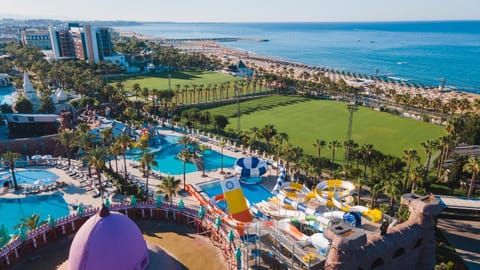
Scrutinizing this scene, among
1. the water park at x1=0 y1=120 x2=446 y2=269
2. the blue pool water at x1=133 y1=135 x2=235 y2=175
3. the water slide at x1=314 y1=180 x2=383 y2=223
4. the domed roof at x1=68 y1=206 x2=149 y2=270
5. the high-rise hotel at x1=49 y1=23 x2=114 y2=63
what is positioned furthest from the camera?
the high-rise hotel at x1=49 y1=23 x2=114 y2=63

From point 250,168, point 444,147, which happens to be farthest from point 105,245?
point 444,147

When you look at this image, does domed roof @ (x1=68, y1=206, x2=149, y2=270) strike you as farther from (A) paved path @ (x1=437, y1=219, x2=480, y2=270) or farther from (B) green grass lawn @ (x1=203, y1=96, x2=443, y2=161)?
(B) green grass lawn @ (x1=203, y1=96, x2=443, y2=161)

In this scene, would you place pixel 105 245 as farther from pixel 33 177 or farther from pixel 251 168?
pixel 33 177

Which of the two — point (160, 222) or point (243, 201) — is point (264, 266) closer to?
point (243, 201)

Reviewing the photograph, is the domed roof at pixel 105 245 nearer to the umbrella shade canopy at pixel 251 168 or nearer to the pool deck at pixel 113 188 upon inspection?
the pool deck at pixel 113 188

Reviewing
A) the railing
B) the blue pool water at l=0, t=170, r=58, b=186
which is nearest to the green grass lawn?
the railing

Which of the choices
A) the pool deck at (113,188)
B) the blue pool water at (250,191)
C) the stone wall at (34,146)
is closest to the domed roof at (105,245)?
the pool deck at (113,188)
